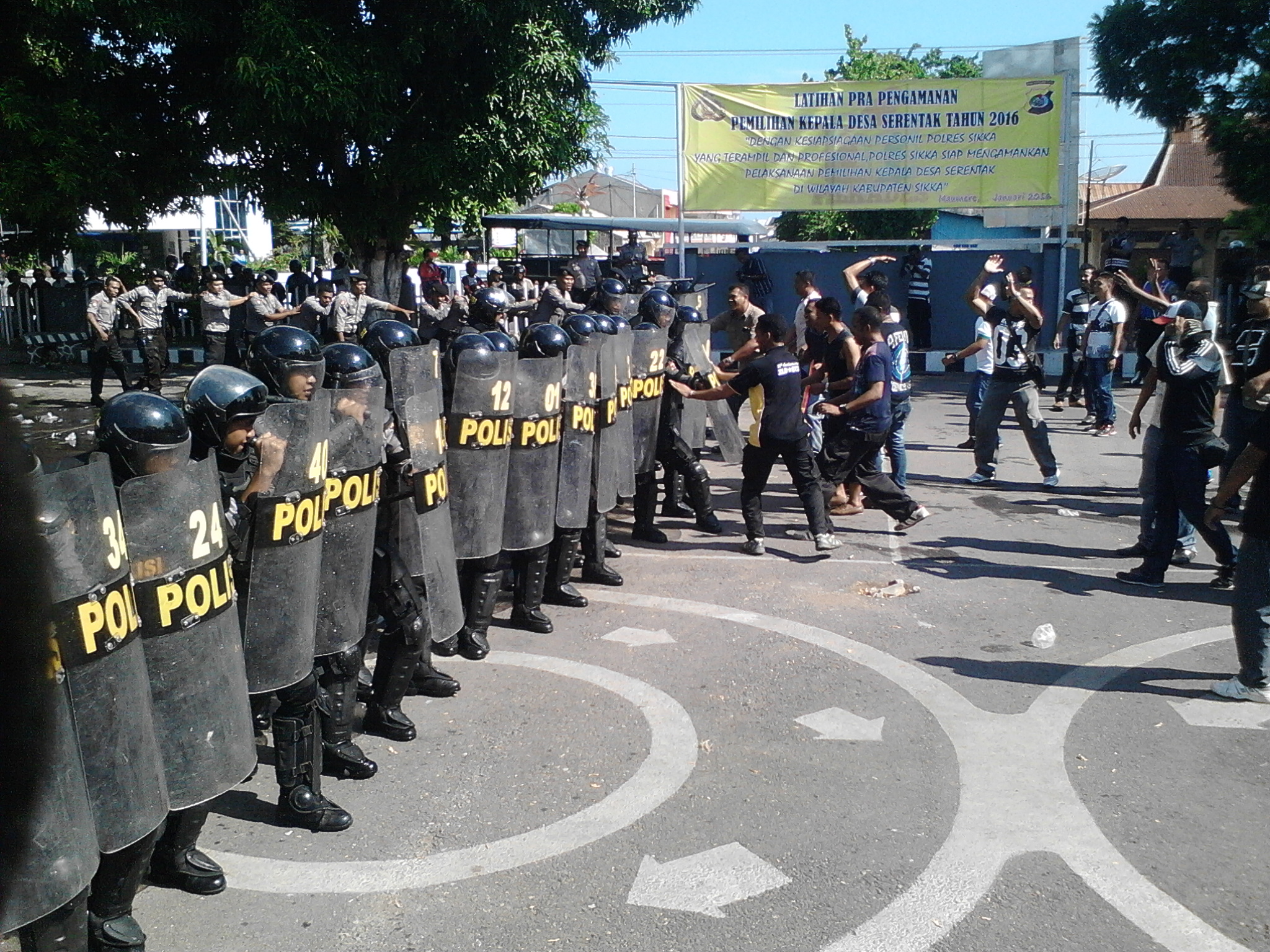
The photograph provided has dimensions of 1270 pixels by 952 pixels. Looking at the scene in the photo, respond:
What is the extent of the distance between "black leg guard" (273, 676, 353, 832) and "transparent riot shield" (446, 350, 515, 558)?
171 cm

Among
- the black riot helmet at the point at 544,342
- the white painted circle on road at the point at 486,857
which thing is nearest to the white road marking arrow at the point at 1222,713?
the white painted circle on road at the point at 486,857

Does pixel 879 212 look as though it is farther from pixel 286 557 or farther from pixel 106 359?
pixel 286 557

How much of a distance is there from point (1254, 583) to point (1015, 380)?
4.95 meters

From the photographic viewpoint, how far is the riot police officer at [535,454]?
20.5 ft

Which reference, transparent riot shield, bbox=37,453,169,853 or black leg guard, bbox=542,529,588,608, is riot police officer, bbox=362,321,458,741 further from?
black leg guard, bbox=542,529,588,608

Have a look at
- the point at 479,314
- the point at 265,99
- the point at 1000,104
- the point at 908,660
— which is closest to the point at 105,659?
the point at 908,660

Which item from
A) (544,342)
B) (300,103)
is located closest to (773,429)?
(544,342)

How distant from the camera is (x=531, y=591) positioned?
22.1ft

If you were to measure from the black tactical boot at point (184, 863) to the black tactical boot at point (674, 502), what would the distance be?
597cm

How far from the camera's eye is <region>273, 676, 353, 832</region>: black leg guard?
4.28 m

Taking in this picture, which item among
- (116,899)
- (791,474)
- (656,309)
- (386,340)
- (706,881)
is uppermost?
(656,309)

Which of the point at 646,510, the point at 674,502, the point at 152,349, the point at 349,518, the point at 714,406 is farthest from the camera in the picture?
the point at 152,349

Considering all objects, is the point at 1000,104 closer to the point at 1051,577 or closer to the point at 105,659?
the point at 1051,577

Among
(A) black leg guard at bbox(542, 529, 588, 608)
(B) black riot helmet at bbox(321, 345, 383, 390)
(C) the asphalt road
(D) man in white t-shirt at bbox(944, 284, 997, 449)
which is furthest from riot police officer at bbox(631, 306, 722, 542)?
(B) black riot helmet at bbox(321, 345, 383, 390)
